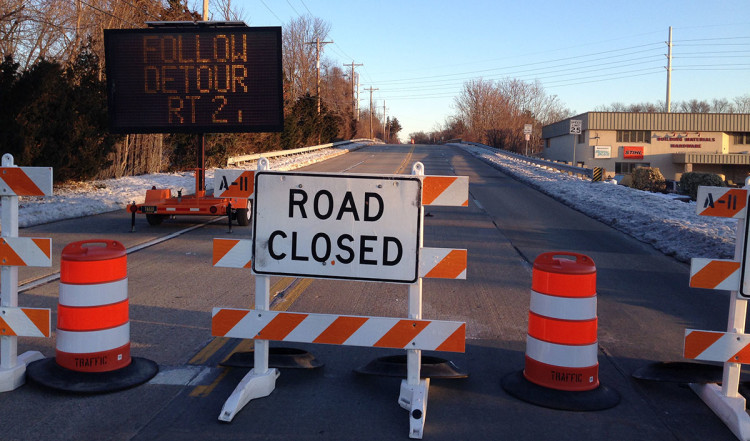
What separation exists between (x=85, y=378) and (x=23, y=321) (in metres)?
0.63

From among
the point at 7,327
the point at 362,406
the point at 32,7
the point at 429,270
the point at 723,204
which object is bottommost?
the point at 362,406

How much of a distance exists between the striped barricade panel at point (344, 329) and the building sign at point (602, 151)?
2343 inches

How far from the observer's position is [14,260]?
15.8ft

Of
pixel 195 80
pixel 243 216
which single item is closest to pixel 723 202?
pixel 243 216

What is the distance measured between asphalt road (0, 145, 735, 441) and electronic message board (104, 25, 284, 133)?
3546 mm

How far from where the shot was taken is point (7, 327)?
189 inches

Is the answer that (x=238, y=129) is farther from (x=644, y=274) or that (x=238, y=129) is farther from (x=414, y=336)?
(x=414, y=336)

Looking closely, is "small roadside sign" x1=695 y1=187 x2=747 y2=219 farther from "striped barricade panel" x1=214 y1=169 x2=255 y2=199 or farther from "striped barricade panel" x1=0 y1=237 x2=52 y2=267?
"striped barricade panel" x1=0 y1=237 x2=52 y2=267

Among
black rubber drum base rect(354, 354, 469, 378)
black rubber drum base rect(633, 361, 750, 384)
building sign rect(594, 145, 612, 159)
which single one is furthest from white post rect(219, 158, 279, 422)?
building sign rect(594, 145, 612, 159)

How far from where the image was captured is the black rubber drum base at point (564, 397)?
4668mm

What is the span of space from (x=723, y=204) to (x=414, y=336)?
2.40m

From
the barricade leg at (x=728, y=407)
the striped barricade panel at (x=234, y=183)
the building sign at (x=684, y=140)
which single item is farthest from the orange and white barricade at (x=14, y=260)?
the building sign at (x=684, y=140)

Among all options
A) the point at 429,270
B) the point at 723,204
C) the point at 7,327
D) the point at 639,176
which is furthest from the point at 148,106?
the point at 639,176

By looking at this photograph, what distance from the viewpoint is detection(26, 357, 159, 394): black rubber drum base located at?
4.79m
